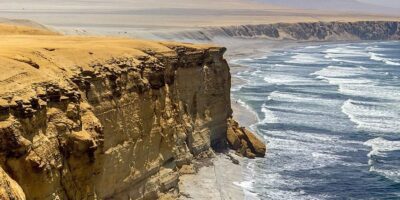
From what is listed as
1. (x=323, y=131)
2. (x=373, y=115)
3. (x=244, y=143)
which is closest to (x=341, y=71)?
(x=373, y=115)

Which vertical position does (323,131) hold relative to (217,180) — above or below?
below

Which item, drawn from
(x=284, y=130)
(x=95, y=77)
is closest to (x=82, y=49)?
(x=95, y=77)

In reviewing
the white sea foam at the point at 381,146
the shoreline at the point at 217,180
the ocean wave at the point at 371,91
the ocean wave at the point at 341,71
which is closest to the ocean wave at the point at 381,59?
the ocean wave at the point at 341,71

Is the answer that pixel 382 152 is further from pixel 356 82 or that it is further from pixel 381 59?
pixel 381 59

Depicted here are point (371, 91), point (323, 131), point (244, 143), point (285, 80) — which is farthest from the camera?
point (285, 80)

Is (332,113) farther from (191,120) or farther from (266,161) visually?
(191,120)
